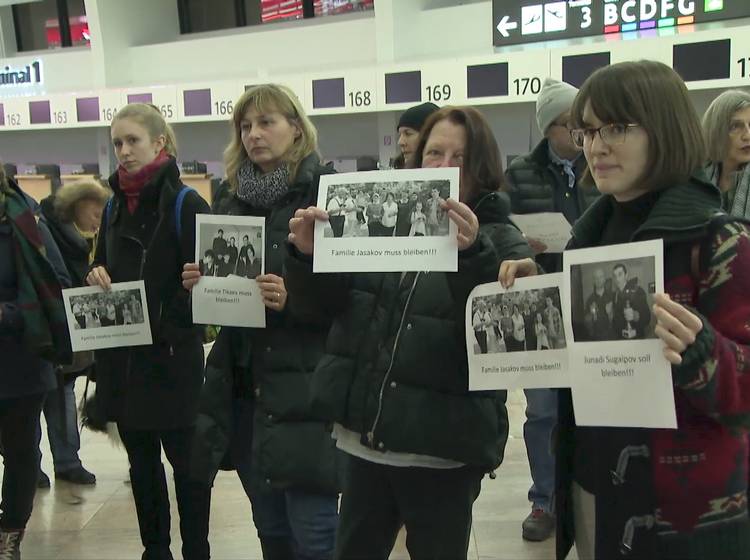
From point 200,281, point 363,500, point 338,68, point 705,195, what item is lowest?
point 363,500

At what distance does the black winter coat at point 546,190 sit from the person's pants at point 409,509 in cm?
160

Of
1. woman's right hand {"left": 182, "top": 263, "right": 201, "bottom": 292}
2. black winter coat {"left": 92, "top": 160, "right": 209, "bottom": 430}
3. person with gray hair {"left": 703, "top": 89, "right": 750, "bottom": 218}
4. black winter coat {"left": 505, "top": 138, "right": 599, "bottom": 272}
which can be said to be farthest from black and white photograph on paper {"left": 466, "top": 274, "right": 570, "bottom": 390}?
person with gray hair {"left": 703, "top": 89, "right": 750, "bottom": 218}

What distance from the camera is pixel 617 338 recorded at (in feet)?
4.42

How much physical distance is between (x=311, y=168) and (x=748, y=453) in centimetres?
137

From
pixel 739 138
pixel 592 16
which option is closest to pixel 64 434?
pixel 739 138

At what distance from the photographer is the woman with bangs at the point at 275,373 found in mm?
2131

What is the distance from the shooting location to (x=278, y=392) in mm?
2160

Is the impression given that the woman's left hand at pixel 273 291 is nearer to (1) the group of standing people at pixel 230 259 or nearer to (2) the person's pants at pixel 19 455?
(1) the group of standing people at pixel 230 259

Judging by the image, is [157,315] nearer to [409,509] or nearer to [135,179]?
[135,179]

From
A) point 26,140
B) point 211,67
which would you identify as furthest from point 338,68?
point 26,140

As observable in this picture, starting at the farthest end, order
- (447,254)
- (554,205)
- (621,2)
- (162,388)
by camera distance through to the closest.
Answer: (621,2)
(554,205)
(162,388)
(447,254)

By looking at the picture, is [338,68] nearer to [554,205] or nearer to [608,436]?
[554,205]

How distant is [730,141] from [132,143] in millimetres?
2344

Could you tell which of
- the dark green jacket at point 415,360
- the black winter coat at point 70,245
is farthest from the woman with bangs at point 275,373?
the black winter coat at point 70,245
